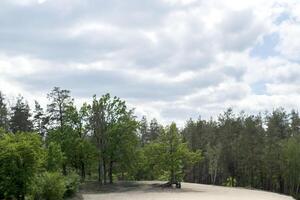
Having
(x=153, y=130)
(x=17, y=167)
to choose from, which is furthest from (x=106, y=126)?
(x=153, y=130)

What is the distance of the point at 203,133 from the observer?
107 metres

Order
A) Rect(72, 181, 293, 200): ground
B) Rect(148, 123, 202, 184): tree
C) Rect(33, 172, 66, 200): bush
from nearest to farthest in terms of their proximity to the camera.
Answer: Rect(33, 172, 66, 200): bush → Rect(72, 181, 293, 200): ground → Rect(148, 123, 202, 184): tree

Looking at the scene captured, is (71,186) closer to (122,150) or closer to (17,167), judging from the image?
(17,167)

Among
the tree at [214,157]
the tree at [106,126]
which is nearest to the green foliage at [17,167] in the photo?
the tree at [106,126]

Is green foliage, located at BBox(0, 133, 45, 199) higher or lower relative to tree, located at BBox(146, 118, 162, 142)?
lower

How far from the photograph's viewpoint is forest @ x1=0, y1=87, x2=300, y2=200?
38375 mm

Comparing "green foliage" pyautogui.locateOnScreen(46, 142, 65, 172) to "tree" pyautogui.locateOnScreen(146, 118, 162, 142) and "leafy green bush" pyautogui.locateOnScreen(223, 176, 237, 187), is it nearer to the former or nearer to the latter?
"leafy green bush" pyautogui.locateOnScreen(223, 176, 237, 187)

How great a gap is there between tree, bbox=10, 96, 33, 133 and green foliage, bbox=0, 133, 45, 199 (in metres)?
53.1

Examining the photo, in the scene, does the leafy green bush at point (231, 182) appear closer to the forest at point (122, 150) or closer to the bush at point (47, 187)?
the forest at point (122, 150)

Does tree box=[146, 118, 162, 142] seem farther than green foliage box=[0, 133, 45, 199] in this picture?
Yes

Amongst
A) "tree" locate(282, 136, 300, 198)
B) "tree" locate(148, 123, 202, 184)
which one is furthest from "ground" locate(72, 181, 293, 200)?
"tree" locate(282, 136, 300, 198)

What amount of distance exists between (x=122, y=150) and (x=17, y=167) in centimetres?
3452

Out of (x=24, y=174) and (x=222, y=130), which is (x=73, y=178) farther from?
(x=222, y=130)

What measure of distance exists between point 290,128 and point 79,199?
5596 cm
